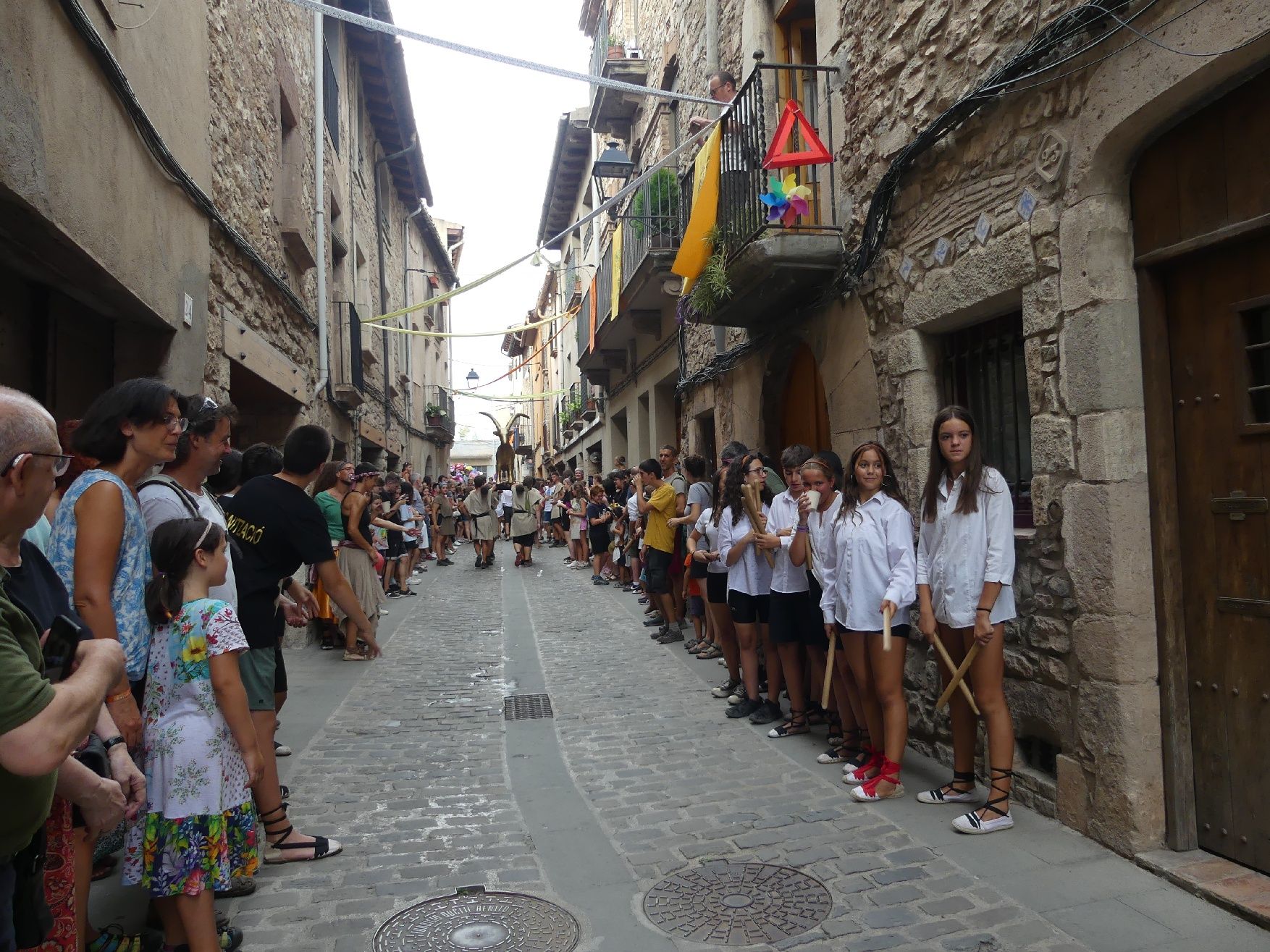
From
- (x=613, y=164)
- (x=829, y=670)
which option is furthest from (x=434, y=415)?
(x=829, y=670)

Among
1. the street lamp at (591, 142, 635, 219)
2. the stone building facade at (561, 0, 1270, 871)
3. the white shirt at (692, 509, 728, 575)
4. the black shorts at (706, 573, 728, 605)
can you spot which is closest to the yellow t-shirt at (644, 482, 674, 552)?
the white shirt at (692, 509, 728, 575)

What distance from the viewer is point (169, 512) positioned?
10.3ft

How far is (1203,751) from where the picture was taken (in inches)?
133

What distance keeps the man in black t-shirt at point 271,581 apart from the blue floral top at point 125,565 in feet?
2.40

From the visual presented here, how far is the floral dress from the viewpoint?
8.80ft

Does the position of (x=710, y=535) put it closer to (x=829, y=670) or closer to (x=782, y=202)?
(x=829, y=670)

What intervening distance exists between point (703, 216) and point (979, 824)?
18.5 feet

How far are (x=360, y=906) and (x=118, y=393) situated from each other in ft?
6.62

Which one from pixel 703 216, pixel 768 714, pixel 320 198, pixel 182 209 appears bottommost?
pixel 768 714

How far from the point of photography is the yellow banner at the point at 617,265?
1298cm

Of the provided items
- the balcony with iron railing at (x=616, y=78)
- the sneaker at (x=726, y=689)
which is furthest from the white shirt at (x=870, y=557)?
the balcony with iron railing at (x=616, y=78)

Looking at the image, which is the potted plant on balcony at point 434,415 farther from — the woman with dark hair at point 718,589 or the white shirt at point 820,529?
the white shirt at point 820,529

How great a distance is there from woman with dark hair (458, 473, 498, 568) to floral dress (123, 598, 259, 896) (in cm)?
1318

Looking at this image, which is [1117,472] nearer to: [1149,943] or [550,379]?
[1149,943]
